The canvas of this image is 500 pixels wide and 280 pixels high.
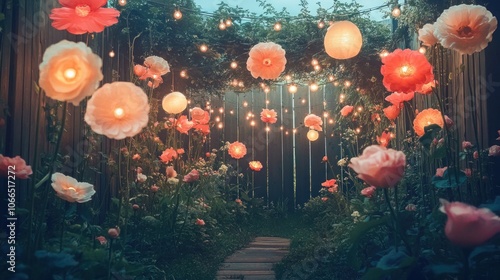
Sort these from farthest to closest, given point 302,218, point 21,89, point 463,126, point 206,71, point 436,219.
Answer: point 302,218, point 206,71, point 463,126, point 21,89, point 436,219

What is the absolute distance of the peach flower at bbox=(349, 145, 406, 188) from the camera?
1.20 m

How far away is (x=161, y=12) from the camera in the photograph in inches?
178

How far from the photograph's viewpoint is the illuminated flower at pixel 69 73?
113 centimetres

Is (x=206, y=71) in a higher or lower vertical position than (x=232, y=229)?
higher

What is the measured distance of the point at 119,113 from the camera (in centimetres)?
128

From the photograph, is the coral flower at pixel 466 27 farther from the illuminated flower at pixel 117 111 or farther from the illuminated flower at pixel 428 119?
the illuminated flower at pixel 117 111

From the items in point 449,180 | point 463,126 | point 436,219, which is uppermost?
point 463,126

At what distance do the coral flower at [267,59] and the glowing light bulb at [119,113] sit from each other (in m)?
1.72

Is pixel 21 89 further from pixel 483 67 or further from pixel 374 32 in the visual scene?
pixel 374 32

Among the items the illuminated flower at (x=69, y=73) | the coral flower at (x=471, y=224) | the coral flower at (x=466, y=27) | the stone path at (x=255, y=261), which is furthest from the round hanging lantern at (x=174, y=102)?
the coral flower at (x=471, y=224)

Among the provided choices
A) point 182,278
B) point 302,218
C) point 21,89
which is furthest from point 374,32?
point 21,89

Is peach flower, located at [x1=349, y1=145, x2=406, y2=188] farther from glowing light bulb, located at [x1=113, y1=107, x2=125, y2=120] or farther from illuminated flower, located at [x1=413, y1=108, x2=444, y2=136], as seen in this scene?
illuminated flower, located at [x1=413, y1=108, x2=444, y2=136]

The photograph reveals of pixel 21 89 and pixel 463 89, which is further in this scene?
pixel 463 89

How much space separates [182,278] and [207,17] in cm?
294
